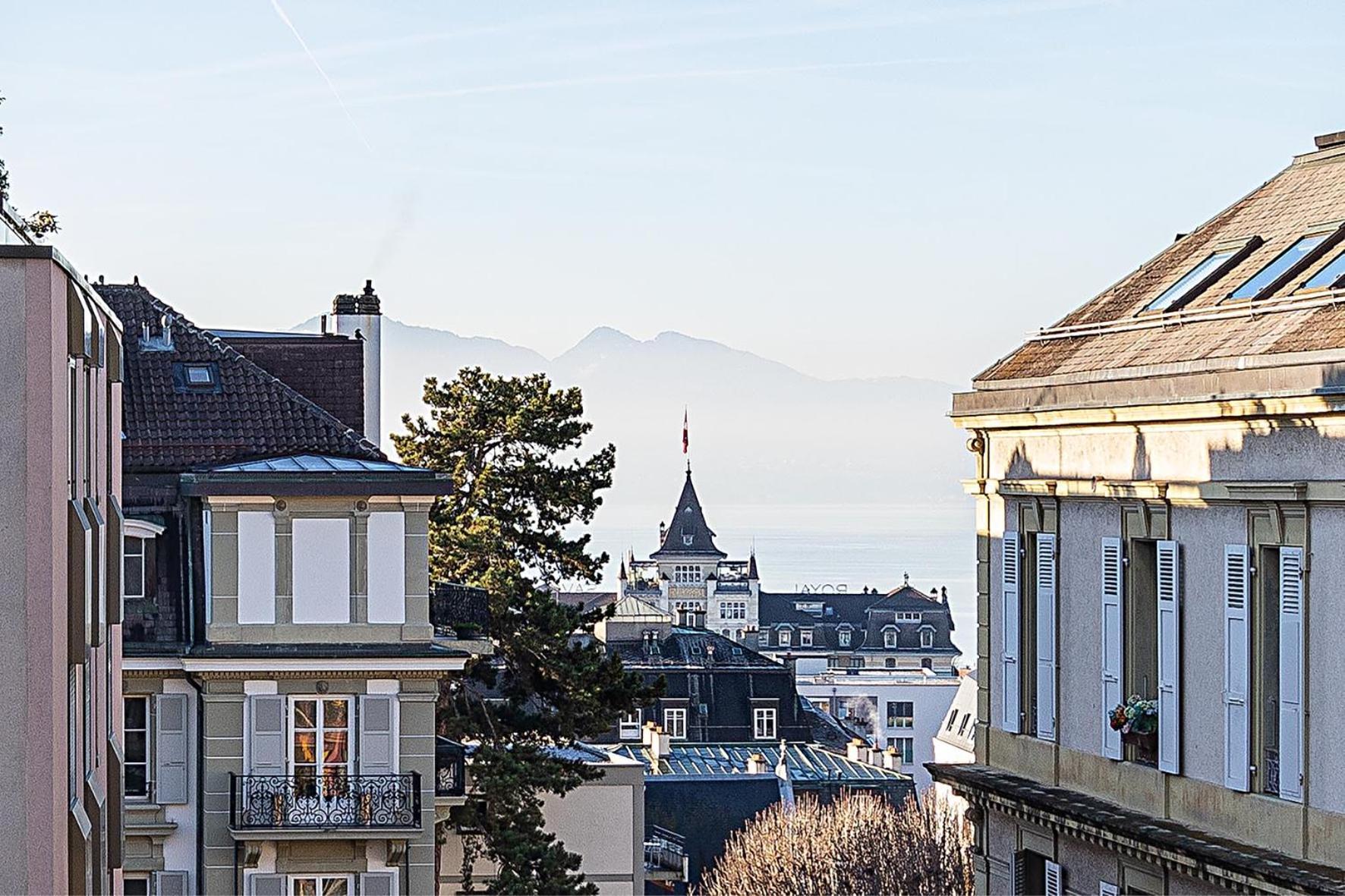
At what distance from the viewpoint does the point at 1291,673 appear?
1827cm

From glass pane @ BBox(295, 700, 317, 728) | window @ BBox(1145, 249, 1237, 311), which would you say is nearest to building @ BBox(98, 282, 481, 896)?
glass pane @ BBox(295, 700, 317, 728)

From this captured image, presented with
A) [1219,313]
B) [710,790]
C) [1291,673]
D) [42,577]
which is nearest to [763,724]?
[710,790]

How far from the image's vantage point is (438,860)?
34344 millimetres

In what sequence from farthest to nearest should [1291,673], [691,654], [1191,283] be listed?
[691,654] → [1191,283] → [1291,673]

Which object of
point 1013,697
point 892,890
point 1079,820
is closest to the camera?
point 1079,820

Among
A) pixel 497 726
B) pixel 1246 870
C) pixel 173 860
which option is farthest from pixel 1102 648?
pixel 497 726

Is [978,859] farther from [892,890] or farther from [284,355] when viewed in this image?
[892,890]

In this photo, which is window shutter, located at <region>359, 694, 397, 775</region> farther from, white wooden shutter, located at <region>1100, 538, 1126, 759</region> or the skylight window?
the skylight window

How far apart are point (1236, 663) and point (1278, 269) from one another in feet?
12.8

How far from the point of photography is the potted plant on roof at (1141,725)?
20.6 meters

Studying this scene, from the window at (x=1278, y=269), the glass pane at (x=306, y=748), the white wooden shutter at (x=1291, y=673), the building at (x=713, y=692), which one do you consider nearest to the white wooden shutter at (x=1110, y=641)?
the window at (x=1278, y=269)

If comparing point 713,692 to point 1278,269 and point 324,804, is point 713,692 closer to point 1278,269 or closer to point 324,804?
point 324,804

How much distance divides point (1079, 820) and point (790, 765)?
60.0 meters

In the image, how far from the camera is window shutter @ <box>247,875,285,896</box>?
29.9 meters
